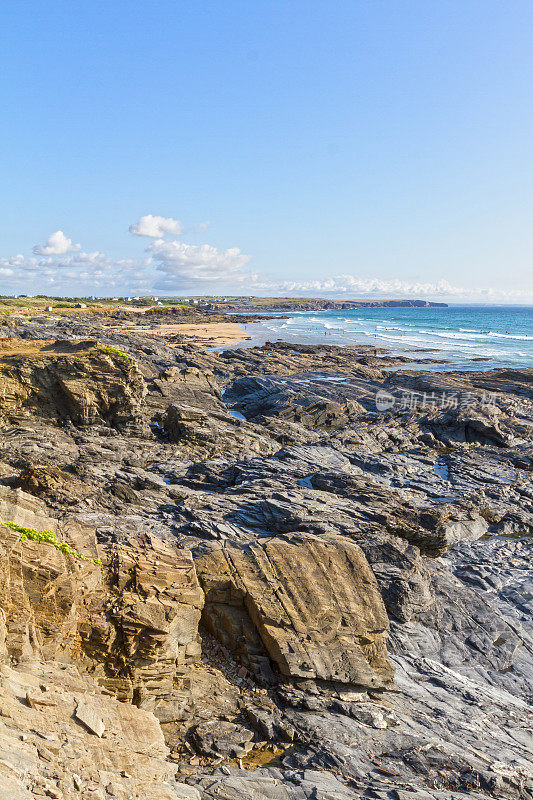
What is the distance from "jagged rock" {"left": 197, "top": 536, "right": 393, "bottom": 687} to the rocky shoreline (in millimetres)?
53

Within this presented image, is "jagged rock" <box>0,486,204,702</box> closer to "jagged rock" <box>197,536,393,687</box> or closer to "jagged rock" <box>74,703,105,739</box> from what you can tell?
"jagged rock" <box>197,536,393,687</box>

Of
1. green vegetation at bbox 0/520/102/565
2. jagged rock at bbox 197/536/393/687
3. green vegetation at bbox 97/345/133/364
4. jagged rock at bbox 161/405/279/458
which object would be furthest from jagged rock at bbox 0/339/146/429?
green vegetation at bbox 0/520/102/565

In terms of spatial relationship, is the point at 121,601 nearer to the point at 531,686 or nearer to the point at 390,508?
the point at 531,686

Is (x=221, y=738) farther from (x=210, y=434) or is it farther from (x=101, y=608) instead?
(x=210, y=434)

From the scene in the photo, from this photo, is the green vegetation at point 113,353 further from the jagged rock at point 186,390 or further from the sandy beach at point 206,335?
the sandy beach at point 206,335

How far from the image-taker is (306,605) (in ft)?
44.3

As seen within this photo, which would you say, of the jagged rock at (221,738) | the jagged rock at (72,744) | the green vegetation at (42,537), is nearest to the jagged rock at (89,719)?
the jagged rock at (72,744)

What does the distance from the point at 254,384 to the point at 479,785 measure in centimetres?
4272

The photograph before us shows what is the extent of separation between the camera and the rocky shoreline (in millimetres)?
9188

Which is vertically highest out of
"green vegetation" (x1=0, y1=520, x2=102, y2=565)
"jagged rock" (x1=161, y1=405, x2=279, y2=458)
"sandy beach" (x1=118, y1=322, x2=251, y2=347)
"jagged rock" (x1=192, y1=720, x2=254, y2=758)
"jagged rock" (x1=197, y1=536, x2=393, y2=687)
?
"sandy beach" (x1=118, y1=322, x2=251, y2=347)

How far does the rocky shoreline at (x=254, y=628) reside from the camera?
919cm

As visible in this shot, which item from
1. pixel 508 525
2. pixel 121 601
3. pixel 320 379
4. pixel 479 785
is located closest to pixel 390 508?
pixel 508 525

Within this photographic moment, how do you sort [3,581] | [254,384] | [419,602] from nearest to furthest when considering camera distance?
[3,581] → [419,602] → [254,384]

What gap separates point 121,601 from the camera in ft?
37.6
